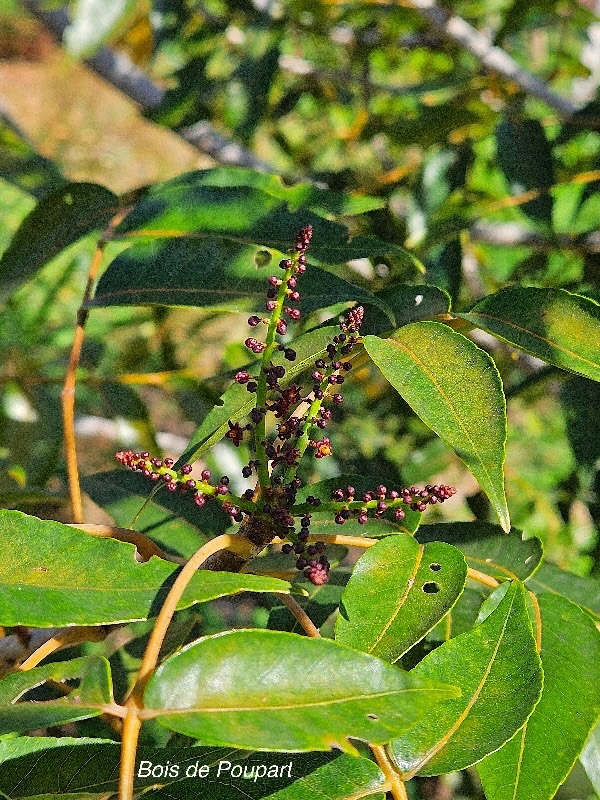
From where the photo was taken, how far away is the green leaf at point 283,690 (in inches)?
15.7

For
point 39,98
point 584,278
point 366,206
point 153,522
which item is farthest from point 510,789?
point 39,98

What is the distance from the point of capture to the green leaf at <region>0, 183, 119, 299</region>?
75 centimetres

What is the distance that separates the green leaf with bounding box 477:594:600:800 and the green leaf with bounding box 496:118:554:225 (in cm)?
61

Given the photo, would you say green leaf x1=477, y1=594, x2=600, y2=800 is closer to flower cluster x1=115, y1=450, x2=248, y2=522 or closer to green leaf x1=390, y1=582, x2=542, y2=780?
green leaf x1=390, y1=582, x2=542, y2=780

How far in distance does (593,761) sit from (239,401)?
0.34m

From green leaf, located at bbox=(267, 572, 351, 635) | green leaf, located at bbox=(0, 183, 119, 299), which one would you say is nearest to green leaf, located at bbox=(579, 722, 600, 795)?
green leaf, located at bbox=(267, 572, 351, 635)

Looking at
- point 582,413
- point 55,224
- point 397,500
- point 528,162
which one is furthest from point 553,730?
point 528,162

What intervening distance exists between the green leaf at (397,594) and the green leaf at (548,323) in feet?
0.44

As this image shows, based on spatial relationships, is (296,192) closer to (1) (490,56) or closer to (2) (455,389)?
(2) (455,389)

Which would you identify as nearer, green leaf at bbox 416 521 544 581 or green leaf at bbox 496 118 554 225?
green leaf at bbox 416 521 544 581

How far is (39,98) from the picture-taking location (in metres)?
6.74

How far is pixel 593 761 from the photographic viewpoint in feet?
1.93

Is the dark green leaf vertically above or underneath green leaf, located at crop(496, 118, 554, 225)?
underneath

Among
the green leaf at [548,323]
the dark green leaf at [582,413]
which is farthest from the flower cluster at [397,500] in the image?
the dark green leaf at [582,413]
